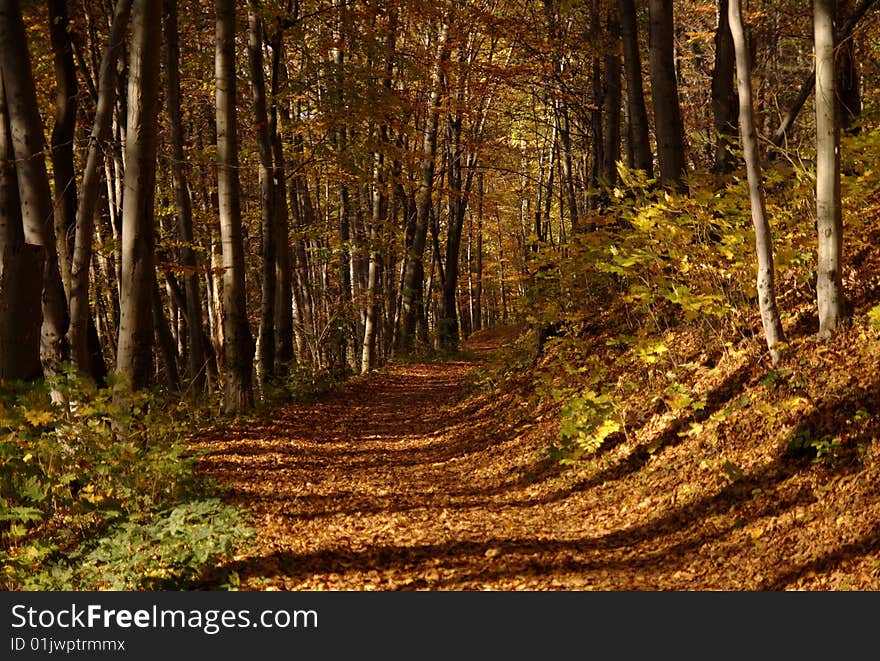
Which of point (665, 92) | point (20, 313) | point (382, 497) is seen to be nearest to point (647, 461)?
point (382, 497)

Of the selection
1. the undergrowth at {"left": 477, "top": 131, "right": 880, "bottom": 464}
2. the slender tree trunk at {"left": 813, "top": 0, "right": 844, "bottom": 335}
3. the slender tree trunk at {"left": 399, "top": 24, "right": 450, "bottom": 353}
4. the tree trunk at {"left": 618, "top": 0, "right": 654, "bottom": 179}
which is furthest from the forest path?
the slender tree trunk at {"left": 399, "top": 24, "right": 450, "bottom": 353}

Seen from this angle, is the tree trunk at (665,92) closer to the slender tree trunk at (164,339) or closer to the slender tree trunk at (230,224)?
the slender tree trunk at (230,224)

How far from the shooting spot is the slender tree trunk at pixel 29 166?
8.00m

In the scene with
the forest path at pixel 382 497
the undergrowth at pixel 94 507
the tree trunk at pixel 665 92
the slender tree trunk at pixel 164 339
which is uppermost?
the tree trunk at pixel 665 92

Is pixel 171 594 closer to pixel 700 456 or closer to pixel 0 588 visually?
pixel 0 588

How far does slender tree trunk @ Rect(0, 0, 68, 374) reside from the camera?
8000 mm

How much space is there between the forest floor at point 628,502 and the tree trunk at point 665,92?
3078mm

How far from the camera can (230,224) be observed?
11148 millimetres

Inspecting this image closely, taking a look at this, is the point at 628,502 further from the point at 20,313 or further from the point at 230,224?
the point at 230,224

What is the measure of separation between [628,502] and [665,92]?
18.4 ft

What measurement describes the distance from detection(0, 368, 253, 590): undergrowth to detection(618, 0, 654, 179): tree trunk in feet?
25.0

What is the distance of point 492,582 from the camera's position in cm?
542

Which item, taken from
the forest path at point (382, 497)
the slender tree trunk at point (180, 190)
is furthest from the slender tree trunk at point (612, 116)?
the slender tree trunk at point (180, 190)

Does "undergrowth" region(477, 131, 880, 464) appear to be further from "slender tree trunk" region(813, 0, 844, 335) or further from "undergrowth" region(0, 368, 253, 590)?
"undergrowth" region(0, 368, 253, 590)
